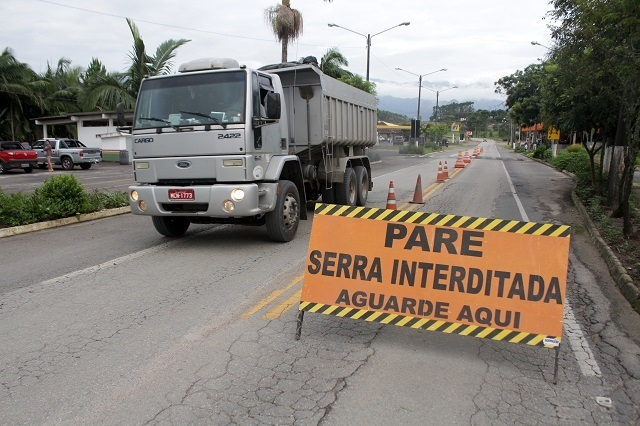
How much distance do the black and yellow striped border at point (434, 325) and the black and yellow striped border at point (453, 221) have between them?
0.79 m

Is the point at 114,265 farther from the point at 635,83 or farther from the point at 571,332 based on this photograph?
the point at 635,83

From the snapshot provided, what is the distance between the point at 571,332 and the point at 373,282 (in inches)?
78.5

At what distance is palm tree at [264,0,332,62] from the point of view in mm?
21016

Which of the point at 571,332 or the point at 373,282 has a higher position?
the point at 373,282

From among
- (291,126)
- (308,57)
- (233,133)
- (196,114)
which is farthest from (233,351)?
(308,57)

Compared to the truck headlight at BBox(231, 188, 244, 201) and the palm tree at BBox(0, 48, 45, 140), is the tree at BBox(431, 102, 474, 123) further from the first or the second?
the truck headlight at BBox(231, 188, 244, 201)

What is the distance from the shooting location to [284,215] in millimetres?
7879

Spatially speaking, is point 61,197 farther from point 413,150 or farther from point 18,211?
point 413,150

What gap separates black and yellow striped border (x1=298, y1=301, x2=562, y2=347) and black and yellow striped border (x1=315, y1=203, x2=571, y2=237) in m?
0.79

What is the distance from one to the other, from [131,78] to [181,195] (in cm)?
2497

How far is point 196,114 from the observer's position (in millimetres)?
7051

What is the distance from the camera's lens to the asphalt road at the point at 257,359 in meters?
3.24

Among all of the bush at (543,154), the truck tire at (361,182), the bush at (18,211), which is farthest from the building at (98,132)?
the bush at (543,154)

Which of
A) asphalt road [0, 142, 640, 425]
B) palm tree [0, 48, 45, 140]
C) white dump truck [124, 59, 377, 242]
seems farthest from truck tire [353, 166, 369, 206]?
palm tree [0, 48, 45, 140]
